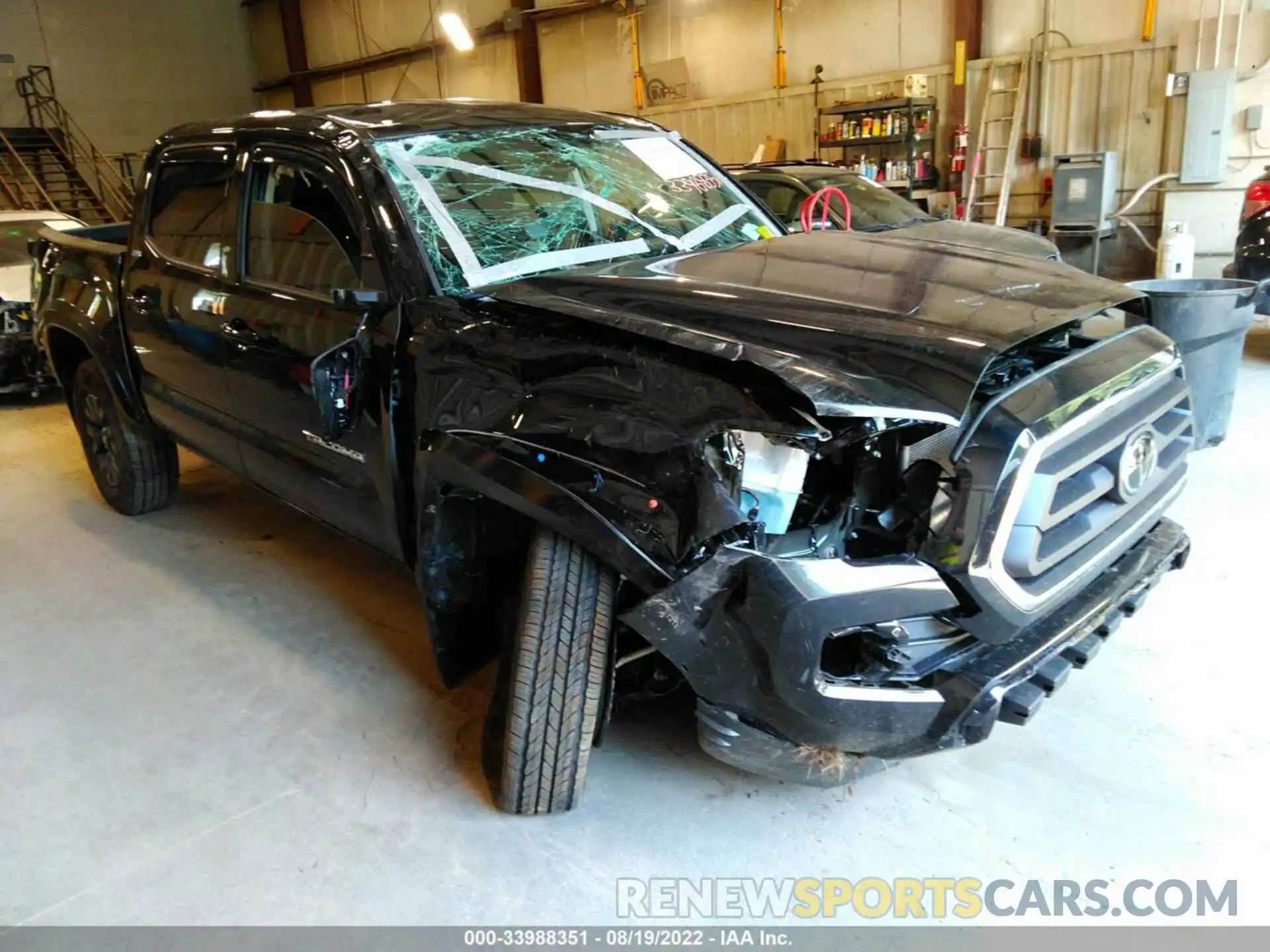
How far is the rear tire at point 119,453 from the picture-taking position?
4.02 m

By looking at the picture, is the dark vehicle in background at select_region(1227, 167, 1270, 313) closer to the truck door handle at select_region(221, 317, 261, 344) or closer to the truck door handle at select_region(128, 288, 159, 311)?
the truck door handle at select_region(221, 317, 261, 344)

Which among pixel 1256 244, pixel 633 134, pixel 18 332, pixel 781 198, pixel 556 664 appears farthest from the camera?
pixel 781 198

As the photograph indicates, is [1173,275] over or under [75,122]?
under

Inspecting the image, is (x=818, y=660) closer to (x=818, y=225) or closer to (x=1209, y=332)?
(x=1209, y=332)

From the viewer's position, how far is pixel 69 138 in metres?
15.1

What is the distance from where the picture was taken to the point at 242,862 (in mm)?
2068

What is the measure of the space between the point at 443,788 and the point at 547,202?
1645mm

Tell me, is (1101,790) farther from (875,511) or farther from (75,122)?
(75,122)

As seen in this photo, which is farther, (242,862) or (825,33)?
(825,33)

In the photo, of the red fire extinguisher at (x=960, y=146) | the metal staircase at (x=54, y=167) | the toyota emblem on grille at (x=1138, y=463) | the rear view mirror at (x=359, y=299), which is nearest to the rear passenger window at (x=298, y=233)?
the rear view mirror at (x=359, y=299)

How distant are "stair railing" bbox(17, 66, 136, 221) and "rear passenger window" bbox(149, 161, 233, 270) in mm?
13491

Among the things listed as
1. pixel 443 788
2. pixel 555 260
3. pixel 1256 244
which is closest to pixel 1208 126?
pixel 1256 244

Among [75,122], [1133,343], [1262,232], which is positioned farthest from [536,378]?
[75,122]

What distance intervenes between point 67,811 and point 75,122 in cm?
1699
